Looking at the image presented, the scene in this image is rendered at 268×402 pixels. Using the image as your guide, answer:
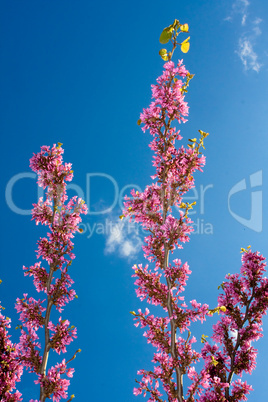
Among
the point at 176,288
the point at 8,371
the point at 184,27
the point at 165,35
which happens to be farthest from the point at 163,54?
the point at 8,371

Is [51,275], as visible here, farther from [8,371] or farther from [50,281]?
[8,371]

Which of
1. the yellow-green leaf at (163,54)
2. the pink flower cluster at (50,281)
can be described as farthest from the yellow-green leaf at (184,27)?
the pink flower cluster at (50,281)

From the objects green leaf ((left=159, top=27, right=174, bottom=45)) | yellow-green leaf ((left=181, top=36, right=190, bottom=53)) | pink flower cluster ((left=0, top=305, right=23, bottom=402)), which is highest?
green leaf ((left=159, top=27, right=174, bottom=45))

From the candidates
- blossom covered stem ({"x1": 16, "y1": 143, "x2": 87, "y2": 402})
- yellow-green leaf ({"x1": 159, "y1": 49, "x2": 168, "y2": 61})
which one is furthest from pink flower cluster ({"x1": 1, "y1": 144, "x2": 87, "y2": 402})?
yellow-green leaf ({"x1": 159, "y1": 49, "x2": 168, "y2": 61})

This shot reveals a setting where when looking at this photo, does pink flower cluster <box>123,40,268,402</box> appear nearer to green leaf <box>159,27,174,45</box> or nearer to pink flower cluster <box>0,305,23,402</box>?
green leaf <box>159,27,174,45</box>

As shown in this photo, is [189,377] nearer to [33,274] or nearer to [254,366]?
[254,366]

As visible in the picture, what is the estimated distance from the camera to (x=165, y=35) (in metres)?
8.59

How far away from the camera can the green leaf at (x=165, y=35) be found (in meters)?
8.52

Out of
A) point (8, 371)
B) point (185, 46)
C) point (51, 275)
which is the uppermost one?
point (185, 46)

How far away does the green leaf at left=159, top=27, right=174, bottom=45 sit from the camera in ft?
27.9

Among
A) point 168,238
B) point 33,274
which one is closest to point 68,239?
point 33,274

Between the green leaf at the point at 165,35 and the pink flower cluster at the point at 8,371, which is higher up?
the green leaf at the point at 165,35

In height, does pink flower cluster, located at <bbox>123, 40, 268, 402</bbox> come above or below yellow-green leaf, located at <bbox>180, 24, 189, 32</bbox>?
below

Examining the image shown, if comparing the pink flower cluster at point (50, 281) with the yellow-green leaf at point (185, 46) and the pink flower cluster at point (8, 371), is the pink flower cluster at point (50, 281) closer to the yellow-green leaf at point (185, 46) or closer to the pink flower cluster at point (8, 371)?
the pink flower cluster at point (8, 371)
